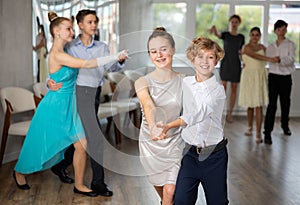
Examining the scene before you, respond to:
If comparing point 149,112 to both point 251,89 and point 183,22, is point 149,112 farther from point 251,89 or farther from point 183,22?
point 183,22

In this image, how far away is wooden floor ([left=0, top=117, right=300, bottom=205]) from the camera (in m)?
3.39

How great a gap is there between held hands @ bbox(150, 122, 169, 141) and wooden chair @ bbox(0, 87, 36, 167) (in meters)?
2.38

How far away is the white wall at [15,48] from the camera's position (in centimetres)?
517

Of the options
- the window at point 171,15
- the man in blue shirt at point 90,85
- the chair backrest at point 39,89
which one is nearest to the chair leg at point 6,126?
the chair backrest at point 39,89

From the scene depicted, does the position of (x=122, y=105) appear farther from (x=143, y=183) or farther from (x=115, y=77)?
(x=115, y=77)

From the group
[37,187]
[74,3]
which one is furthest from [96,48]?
[74,3]

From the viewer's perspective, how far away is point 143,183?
4527 millimetres

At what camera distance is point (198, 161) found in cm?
269

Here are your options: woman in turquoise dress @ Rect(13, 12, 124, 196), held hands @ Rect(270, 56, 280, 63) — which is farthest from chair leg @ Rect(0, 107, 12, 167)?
held hands @ Rect(270, 56, 280, 63)

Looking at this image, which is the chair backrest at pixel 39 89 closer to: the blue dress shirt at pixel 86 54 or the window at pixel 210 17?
the blue dress shirt at pixel 86 54

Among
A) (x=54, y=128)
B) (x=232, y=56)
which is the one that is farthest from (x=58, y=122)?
(x=232, y=56)

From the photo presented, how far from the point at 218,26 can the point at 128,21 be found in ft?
5.97

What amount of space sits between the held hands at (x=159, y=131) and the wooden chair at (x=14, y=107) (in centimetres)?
238

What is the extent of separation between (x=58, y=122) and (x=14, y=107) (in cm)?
117
